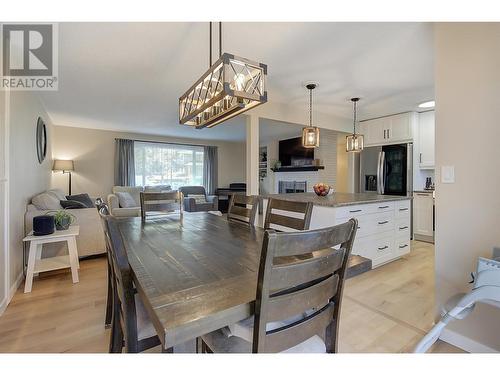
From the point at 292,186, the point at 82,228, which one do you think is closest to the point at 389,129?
the point at 292,186

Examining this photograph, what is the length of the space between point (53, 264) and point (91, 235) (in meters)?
0.68

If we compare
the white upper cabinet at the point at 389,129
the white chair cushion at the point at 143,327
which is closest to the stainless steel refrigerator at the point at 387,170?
the white upper cabinet at the point at 389,129

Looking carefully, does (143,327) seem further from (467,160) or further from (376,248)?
(376,248)

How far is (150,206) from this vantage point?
235 centimetres

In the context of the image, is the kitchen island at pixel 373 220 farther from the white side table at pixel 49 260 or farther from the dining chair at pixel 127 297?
the white side table at pixel 49 260

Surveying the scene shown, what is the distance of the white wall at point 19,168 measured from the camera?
2282mm

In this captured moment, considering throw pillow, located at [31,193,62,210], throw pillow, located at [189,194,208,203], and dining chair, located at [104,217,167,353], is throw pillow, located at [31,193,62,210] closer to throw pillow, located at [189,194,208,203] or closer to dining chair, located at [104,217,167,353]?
dining chair, located at [104,217,167,353]

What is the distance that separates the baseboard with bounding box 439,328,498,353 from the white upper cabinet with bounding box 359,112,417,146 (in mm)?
3549

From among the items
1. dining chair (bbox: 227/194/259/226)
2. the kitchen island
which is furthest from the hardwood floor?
dining chair (bbox: 227/194/259/226)

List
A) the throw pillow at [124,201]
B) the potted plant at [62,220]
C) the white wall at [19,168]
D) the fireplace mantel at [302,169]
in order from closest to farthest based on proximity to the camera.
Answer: the white wall at [19,168]
the potted plant at [62,220]
the throw pillow at [124,201]
the fireplace mantel at [302,169]

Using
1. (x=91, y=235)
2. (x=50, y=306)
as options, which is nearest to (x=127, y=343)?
(x=50, y=306)

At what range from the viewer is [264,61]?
2473 mm

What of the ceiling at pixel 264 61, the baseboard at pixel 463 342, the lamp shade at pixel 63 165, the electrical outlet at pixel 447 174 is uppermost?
the ceiling at pixel 264 61
